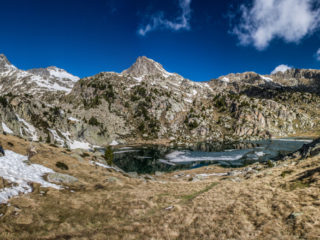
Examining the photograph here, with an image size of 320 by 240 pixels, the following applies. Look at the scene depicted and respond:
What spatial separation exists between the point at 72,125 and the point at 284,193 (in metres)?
170

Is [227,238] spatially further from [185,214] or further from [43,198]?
[43,198]

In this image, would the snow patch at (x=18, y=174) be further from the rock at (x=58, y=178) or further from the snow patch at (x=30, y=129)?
the snow patch at (x=30, y=129)

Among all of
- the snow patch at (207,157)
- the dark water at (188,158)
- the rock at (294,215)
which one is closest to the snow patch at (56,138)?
Result: the dark water at (188,158)

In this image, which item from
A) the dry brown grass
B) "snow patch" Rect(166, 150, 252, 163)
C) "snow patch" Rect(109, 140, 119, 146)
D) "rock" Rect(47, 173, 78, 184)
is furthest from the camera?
"snow patch" Rect(109, 140, 119, 146)

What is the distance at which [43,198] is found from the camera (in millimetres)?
19422

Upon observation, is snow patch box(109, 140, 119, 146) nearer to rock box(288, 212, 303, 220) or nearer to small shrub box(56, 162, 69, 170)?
small shrub box(56, 162, 69, 170)

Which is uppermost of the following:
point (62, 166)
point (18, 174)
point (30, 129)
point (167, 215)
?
point (30, 129)

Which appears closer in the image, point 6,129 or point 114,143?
point 6,129

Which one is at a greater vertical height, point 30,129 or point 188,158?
point 30,129

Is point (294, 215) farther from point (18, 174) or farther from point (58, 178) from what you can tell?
point (18, 174)

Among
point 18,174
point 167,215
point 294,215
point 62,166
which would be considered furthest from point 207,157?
point 18,174

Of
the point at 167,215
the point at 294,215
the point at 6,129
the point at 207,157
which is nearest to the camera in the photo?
the point at 294,215

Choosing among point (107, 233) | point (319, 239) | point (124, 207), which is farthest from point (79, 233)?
point (319, 239)

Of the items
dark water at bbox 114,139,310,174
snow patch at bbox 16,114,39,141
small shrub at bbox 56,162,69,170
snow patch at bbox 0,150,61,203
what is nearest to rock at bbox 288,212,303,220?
snow patch at bbox 0,150,61,203
